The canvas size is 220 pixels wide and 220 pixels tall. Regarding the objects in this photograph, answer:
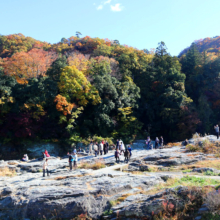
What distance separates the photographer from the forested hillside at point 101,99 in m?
29.0

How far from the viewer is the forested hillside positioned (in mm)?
29000

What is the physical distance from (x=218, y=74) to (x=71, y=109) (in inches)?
1062

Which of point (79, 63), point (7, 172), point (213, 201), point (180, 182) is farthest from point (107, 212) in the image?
point (79, 63)

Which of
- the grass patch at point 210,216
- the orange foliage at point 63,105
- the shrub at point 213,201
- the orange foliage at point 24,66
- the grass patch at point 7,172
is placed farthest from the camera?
the orange foliage at point 24,66

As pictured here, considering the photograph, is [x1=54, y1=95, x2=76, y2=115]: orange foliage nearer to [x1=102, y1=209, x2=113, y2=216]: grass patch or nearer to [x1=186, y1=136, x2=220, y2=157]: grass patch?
[x1=186, y1=136, x2=220, y2=157]: grass patch

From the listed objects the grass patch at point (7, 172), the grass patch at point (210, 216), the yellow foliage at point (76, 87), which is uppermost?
the yellow foliage at point (76, 87)

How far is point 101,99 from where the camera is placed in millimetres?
31922

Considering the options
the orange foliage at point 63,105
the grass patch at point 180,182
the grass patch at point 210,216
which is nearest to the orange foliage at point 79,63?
the orange foliage at point 63,105

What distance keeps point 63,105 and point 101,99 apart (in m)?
6.02

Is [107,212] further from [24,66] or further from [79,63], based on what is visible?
[79,63]

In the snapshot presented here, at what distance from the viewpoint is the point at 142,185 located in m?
10.0

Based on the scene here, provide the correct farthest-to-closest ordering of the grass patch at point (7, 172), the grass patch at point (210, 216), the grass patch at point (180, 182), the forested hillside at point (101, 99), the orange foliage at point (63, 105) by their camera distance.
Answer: the forested hillside at point (101, 99) → the orange foliage at point (63, 105) → the grass patch at point (7, 172) → the grass patch at point (180, 182) → the grass patch at point (210, 216)

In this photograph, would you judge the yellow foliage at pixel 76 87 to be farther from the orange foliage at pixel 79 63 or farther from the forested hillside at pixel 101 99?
the orange foliage at pixel 79 63

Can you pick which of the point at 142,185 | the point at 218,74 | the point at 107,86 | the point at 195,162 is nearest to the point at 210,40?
the point at 218,74
